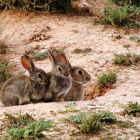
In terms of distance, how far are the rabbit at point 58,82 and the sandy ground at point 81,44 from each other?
0.57 metres

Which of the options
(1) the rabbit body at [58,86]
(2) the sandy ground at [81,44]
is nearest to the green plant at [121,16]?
(2) the sandy ground at [81,44]

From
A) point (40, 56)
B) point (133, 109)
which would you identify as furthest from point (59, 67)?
point (40, 56)

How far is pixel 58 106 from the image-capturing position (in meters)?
6.20

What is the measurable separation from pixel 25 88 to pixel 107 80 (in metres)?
1.77

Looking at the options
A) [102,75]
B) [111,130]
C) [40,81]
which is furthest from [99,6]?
[111,130]

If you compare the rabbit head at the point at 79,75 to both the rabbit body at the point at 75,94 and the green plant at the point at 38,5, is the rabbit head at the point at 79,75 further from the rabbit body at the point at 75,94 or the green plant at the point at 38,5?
the green plant at the point at 38,5

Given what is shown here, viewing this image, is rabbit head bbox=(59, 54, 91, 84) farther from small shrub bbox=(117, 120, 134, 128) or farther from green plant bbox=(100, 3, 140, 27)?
green plant bbox=(100, 3, 140, 27)

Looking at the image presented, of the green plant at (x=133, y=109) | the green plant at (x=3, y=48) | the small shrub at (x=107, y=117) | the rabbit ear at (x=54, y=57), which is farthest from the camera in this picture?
the green plant at (x=3, y=48)

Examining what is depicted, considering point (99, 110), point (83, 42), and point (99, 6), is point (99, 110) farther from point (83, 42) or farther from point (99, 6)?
point (99, 6)

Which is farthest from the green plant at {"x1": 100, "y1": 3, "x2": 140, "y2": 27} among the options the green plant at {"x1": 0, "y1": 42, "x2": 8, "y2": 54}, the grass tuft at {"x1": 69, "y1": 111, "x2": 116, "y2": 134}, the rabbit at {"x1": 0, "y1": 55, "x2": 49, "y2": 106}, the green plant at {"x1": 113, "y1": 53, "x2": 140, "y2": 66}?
the grass tuft at {"x1": 69, "y1": 111, "x2": 116, "y2": 134}

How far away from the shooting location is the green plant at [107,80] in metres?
7.89

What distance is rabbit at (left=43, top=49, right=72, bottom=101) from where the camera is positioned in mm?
6930

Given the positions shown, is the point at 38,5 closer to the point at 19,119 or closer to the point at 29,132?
the point at 19,119

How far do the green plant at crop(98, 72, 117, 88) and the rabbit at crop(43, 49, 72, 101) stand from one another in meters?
1.03
